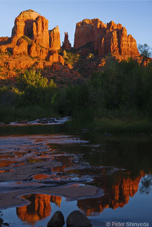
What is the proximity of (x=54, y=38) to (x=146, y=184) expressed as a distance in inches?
5777

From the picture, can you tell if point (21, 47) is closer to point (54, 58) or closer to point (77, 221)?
point (54, 58)

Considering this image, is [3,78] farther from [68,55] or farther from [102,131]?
[102,131]

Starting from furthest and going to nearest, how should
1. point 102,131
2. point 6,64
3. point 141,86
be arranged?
point 6,64 → point 141,86 → point 102,131

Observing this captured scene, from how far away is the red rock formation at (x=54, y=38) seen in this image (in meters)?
144

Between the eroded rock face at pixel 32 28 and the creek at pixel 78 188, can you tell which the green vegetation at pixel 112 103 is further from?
the eroded rock face at pixel 32 28

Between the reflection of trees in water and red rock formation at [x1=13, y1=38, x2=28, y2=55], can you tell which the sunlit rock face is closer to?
red rock formation at [x1=13, y1=38, x2=28, y2=55]

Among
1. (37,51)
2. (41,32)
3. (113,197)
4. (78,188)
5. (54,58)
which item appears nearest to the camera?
(113,197)

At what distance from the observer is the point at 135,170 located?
8922 mm

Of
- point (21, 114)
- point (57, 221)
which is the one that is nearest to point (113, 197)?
point (57, 221)

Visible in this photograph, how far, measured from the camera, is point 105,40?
135 metres

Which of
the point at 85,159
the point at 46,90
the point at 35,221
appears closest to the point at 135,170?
the point at 85,159

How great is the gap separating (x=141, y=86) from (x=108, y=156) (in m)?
16.1

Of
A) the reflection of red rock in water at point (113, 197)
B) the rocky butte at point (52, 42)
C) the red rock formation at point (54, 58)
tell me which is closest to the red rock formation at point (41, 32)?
the rocky butte at point (52, 42)

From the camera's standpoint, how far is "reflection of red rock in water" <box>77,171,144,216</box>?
543 cm
